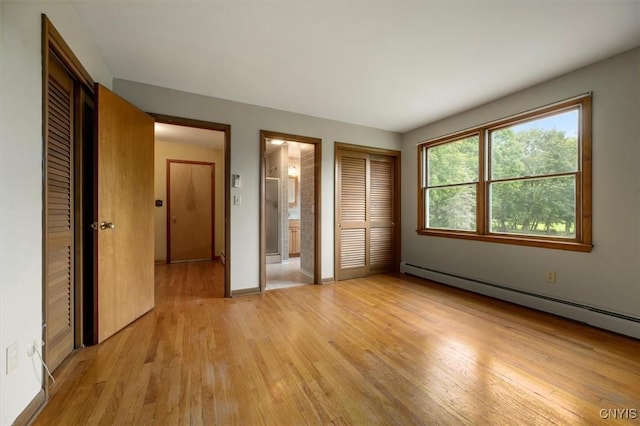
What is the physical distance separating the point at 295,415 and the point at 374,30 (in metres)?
2.61

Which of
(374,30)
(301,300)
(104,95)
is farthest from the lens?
(301,300)

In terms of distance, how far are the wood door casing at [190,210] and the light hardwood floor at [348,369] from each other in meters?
2.89

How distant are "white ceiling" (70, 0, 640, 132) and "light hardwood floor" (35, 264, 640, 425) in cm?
248

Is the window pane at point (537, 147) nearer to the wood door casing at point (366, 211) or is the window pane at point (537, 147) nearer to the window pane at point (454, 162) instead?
the window pane at point (454, 162)

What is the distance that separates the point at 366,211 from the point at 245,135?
224 cm

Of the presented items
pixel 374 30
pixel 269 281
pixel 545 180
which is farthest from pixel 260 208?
pixel 545 180

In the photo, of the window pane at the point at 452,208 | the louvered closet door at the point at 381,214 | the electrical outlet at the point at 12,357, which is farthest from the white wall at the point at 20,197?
the window pane at the point at 452,208

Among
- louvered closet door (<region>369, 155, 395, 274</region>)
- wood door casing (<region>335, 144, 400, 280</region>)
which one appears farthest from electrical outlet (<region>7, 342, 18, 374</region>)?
louvered closet door (<region>369, 155, 395, 274</region>)

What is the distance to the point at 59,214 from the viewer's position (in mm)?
1777

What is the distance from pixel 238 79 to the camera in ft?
8.93

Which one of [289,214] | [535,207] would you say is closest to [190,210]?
[289,214]

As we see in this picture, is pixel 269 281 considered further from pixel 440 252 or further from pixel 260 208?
pixel 440 252

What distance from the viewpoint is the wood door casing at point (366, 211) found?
4.11 m

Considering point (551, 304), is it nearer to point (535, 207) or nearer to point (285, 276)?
point (535, 207)
